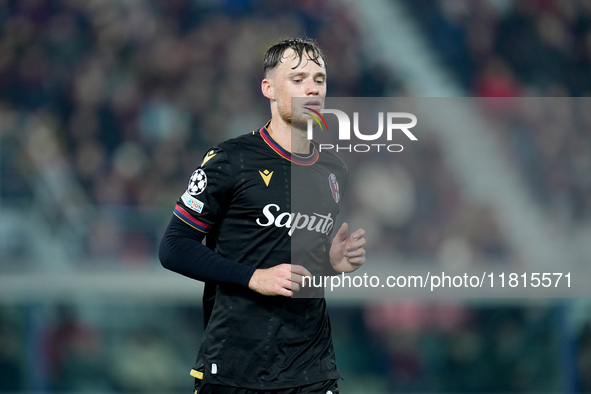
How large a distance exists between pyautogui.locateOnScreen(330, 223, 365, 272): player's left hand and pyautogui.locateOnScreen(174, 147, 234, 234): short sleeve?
51 cm

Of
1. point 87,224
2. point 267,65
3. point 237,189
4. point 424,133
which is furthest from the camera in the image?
point 424,133

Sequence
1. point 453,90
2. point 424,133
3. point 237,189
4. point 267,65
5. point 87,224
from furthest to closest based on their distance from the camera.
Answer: point 453,90
point 424,133
point 87,224
point 267,65
point 237,189

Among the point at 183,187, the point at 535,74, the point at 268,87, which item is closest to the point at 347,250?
the point at 268,87

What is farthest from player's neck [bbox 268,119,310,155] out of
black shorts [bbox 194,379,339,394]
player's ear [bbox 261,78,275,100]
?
black shorts [bbox 194,379,339,394]

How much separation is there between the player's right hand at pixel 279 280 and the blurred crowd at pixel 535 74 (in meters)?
5.78

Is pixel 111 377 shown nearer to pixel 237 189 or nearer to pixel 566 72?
pixel 237 189

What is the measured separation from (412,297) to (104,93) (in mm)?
4305

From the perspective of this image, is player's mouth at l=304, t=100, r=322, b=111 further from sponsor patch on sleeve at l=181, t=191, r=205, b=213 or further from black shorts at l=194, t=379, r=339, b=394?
black shorts at l=194, t=379, r=339, b=394

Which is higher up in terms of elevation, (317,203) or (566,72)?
(566,72)

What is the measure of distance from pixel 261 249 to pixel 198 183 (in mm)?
383

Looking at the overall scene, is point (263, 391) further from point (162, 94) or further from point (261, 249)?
point (162, 94)

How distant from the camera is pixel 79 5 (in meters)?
10.6

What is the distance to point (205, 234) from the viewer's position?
138 inches

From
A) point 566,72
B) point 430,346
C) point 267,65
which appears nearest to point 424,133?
point 566,72
